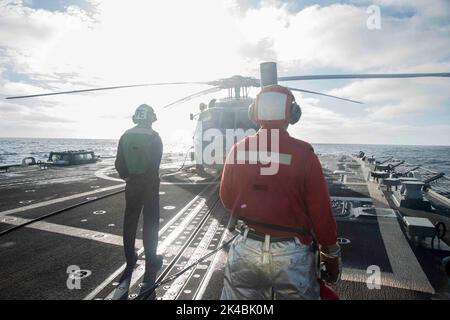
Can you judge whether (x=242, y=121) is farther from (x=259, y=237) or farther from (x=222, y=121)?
(x=259, y=237)

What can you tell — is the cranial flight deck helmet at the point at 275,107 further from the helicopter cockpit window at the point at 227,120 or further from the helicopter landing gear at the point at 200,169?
the helicopter landing gear at the point at 200,169

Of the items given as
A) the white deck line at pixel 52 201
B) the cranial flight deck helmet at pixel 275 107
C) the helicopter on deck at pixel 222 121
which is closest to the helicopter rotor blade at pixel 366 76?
the helicopter on deck at pixel 222 121

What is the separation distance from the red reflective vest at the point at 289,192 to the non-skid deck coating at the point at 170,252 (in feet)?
7.68

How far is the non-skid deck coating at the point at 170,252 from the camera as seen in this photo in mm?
4367

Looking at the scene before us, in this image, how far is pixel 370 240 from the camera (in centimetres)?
641

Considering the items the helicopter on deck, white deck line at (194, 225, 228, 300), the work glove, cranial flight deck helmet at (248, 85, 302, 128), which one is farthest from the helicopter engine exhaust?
the helicopter on deck

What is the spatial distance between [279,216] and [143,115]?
3.73 m

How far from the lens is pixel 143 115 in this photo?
17.3ft

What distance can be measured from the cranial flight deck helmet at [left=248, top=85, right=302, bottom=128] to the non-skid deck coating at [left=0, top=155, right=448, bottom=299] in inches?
116

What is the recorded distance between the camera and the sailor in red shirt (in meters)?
2.38

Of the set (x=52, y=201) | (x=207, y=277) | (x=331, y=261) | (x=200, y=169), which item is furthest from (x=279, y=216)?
(x=200, y=169)

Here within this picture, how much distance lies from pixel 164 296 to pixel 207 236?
275 centimetres

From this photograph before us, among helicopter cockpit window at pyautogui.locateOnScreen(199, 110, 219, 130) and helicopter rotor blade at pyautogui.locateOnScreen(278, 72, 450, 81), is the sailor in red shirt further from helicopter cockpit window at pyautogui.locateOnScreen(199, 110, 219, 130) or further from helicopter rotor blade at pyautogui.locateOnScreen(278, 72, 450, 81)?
helicopter cockpit window at pyautogui.locateOnScreen(199, 110, 219, 130)
